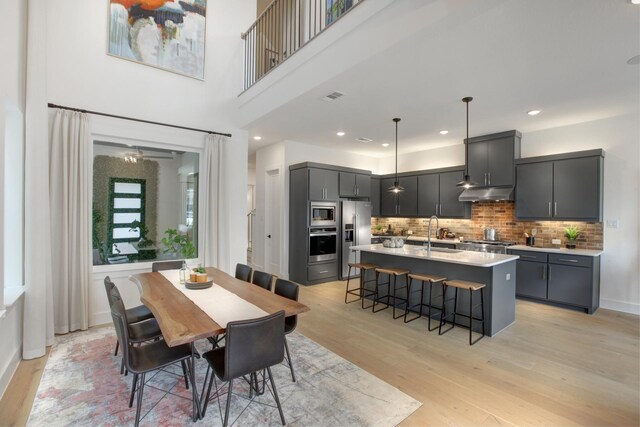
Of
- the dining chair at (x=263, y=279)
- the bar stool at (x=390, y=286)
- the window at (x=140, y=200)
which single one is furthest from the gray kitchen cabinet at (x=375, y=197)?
the dining chair at (x=263, y=279)

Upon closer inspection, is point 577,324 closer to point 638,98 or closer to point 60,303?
point 638,98

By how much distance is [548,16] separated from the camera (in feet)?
7.67

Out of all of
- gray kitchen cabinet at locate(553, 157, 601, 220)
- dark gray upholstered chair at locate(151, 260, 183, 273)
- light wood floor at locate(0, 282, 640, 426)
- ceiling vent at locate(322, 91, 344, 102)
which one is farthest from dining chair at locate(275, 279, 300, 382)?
gray kitchen cabinet at locate(553, 157, 601, 220)

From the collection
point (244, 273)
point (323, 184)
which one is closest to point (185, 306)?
point (244, 273)

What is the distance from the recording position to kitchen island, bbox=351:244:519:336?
362 centimetres

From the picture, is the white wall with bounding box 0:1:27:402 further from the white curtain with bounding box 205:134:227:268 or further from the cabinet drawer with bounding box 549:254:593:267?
the cabinet drawer with bounding box 549:254:593:267

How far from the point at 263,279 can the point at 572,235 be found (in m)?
4.90

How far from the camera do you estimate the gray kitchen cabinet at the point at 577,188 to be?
15.0 feet

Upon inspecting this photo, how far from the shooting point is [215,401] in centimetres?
233

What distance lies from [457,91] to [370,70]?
4.31 ft

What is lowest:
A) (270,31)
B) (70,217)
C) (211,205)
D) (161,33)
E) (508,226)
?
(508,226)

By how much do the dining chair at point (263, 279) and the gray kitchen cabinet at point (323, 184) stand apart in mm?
2841

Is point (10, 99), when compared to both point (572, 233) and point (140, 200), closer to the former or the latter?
point (140, 200)

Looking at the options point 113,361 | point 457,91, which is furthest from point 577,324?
point 113,361
